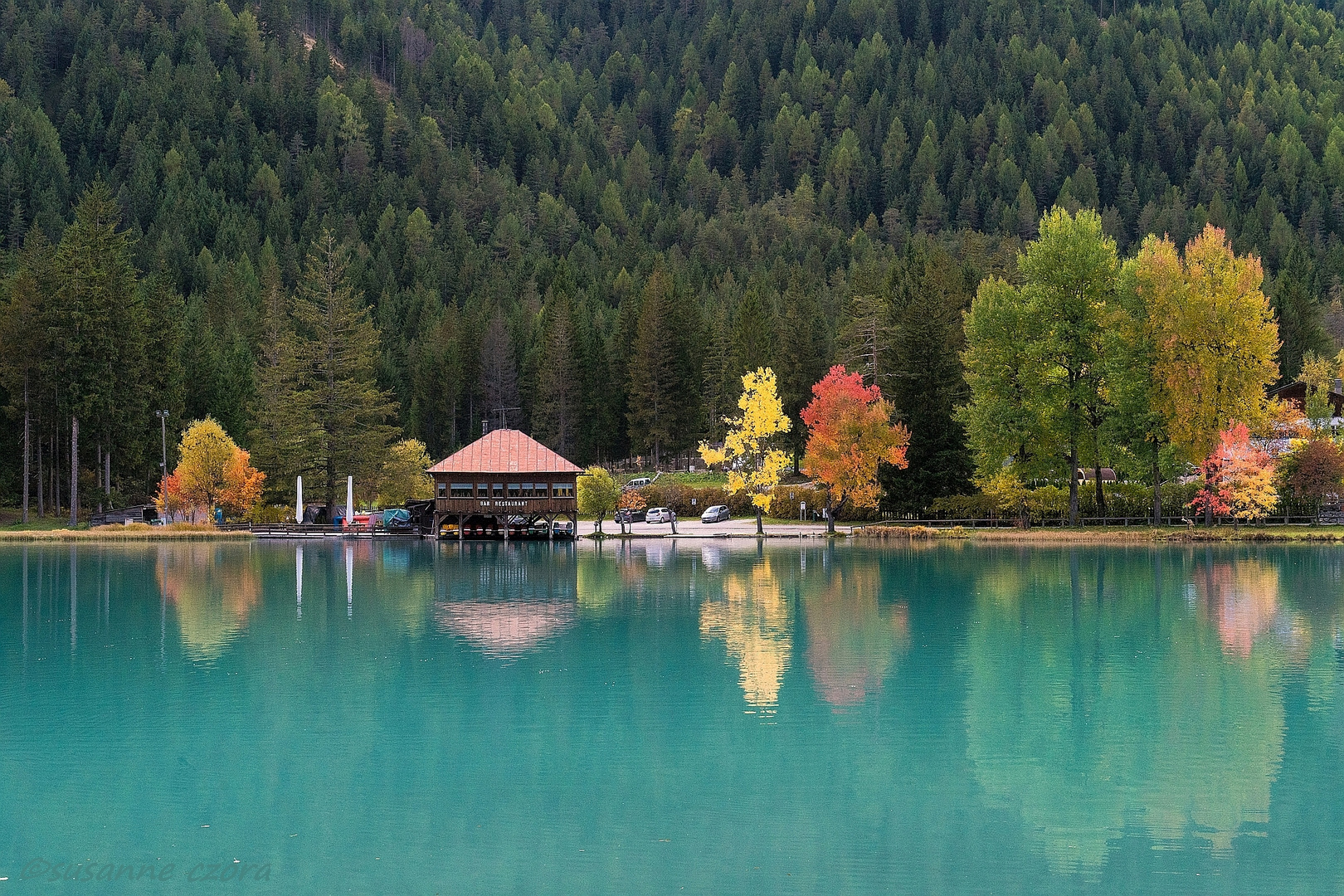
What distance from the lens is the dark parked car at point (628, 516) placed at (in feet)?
259

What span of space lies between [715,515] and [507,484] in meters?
17.0

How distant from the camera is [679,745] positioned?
19.6 metres

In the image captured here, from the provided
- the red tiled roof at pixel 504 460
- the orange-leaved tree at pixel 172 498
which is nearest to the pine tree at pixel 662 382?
the red tiled roof at pixel 504 460

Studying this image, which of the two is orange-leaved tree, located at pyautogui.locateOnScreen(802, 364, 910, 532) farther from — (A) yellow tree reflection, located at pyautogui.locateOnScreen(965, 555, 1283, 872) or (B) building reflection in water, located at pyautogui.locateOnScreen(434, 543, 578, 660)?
(A) yellow tree reflection, located at pyautogui.locateOnScreen(965, 555, 1283, 872)

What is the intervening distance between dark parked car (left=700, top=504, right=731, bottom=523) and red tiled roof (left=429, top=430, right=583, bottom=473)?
1410cm

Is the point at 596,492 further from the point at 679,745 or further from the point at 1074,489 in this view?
the point at 679,745

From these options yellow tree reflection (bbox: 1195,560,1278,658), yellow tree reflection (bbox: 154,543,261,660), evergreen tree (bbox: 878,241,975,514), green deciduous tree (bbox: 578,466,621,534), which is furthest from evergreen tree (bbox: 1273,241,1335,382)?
yellow tree reflection (bbox: 154,543,261,660)

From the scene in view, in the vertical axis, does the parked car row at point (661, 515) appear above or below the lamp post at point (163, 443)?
below

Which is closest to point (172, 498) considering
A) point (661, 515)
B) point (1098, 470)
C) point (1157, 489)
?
point (661, 515)

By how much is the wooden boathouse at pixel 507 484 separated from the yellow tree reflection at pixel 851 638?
30042 millimetres

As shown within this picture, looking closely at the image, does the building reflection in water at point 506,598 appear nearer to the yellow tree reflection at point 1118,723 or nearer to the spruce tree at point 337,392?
the yellow tree reflection at point 1118,723

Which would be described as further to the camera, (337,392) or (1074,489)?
(337,392)

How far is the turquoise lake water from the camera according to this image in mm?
14289

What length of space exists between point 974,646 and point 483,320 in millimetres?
97903
